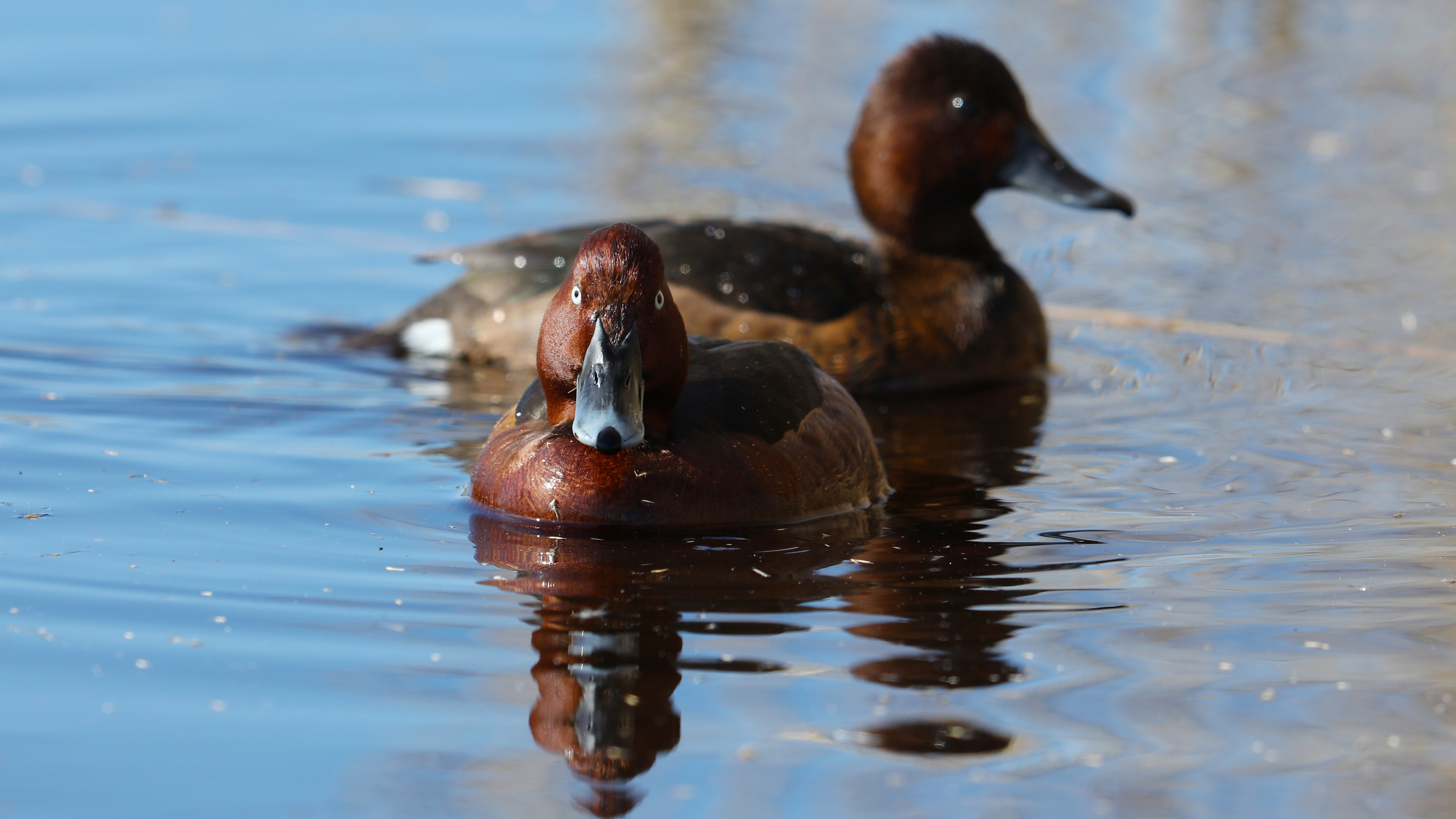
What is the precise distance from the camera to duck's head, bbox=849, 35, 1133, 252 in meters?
7.94

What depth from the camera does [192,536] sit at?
17.2ft

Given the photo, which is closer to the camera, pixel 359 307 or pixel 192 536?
pixel 192 536

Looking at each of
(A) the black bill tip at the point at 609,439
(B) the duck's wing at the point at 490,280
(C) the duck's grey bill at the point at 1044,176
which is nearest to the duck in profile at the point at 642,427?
(A) the black bill tip at the point at 609,439

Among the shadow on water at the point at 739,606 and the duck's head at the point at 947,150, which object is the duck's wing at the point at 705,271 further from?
the shadow on water at the point at 739,606

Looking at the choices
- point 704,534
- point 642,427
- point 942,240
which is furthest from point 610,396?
point 942,240

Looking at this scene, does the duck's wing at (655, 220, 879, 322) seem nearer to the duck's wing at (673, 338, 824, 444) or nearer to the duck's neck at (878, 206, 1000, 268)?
the duck's neck at (878, 206, 1000, 268)

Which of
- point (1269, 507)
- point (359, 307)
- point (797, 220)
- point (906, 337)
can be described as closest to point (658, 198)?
point (797, 220)

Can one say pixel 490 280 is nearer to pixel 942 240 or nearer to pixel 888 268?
pixel 888 268

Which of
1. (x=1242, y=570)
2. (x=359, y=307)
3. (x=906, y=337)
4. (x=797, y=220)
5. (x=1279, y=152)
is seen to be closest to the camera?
(x=1242, y=570)

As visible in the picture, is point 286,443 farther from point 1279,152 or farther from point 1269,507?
point 1279,152

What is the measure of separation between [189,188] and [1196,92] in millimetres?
6669

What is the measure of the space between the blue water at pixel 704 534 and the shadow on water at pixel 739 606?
0.02 metres

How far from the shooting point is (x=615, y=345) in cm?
501

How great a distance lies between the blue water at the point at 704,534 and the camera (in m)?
3.81
